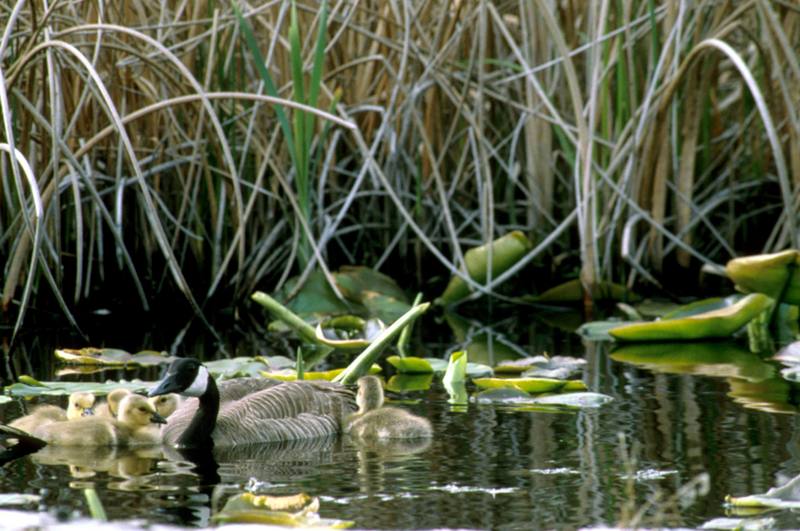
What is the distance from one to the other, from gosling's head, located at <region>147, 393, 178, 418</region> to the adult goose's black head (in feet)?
1.70

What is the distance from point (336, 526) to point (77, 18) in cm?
406

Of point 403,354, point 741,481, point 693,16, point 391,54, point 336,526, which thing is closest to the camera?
point 336,526

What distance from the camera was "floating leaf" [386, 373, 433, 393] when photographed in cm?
552

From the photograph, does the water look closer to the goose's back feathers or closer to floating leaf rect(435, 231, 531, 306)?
the goose's back feathers

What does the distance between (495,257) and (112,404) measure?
127 inches

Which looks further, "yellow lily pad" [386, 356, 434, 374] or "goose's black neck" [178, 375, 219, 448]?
"yellow lily pad" [386, 356, 434, 374]

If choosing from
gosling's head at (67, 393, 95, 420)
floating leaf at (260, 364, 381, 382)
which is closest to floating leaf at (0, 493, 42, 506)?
gosling's head at (67, 393, 95, 420)

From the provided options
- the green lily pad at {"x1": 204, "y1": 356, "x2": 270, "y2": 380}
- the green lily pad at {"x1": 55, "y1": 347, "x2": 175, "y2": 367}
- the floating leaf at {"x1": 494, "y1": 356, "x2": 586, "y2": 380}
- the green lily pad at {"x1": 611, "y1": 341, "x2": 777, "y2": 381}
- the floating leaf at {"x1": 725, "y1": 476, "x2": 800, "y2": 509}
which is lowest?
the green lily pad at {"x1": 611, "y1": 341, "x2": 777, "y2": 381}

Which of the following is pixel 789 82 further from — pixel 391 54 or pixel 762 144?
pixel 391 54

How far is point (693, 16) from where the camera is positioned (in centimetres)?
780

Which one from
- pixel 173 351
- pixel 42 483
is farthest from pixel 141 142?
pixel 42 483

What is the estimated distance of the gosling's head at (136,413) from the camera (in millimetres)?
4629

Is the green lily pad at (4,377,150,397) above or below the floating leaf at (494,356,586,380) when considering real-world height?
above

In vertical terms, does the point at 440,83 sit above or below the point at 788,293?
above
